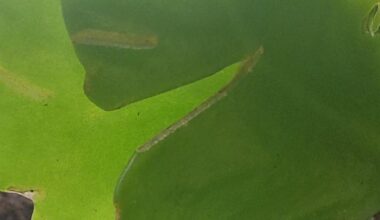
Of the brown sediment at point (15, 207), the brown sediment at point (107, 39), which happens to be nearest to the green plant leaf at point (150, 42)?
the brown sediment at point (107, 39)

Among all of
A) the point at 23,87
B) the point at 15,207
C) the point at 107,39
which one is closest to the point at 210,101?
the point at 107,39

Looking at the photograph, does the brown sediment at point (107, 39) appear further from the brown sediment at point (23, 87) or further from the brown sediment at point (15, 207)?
the brown sediment at point (15, 207)

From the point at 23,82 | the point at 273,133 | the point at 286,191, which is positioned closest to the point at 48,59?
the point at 23,82

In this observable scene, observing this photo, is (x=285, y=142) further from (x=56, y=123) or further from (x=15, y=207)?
(x=15, y=207)

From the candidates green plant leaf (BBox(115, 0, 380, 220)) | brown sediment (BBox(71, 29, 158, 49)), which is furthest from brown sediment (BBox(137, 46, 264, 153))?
brown sediment (BBox(71, 29, 158, 49))

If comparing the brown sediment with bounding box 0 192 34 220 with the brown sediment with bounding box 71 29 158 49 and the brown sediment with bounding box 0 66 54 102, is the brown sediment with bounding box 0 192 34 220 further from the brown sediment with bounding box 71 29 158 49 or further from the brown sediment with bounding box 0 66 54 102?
the brown sediment with bounding box 71 29 158 49

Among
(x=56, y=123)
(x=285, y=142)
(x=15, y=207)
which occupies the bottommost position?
(x=15, y=207)

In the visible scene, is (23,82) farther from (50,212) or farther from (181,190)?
(181,190)
